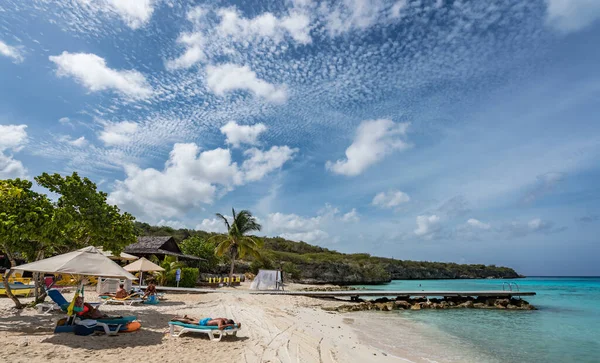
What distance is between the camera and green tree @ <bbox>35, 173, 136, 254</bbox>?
10461mm

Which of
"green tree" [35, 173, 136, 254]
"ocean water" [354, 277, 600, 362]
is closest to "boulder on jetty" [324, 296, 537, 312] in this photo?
"ocean water" [354, 277, 600, 362]

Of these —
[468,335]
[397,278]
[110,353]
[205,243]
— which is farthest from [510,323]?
[397,278]

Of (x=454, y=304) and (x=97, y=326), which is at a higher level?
(x=97, y=326)

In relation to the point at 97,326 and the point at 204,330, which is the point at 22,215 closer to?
the point at 97,326

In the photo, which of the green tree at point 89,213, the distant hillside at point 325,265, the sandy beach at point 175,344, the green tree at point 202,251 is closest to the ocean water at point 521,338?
the sandy beach at point 175,344

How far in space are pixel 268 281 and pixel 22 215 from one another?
65.3 feet

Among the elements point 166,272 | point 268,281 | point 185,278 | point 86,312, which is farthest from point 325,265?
point 86,312

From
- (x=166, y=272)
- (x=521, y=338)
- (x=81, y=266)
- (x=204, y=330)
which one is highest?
(x=81, y=266)

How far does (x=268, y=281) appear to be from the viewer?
1045 inches

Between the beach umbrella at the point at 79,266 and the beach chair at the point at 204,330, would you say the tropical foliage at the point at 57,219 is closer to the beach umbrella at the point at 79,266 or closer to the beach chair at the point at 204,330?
the beach umbrella at the point at 79,266

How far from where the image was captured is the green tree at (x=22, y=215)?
810 cm

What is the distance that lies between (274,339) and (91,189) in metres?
7.56

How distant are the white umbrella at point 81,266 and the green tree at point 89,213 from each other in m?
2.28

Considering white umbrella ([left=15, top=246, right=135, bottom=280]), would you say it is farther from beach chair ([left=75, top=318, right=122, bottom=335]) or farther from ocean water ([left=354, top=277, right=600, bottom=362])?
ocean water ([left=354, top=277, right=600, bottom=362])
